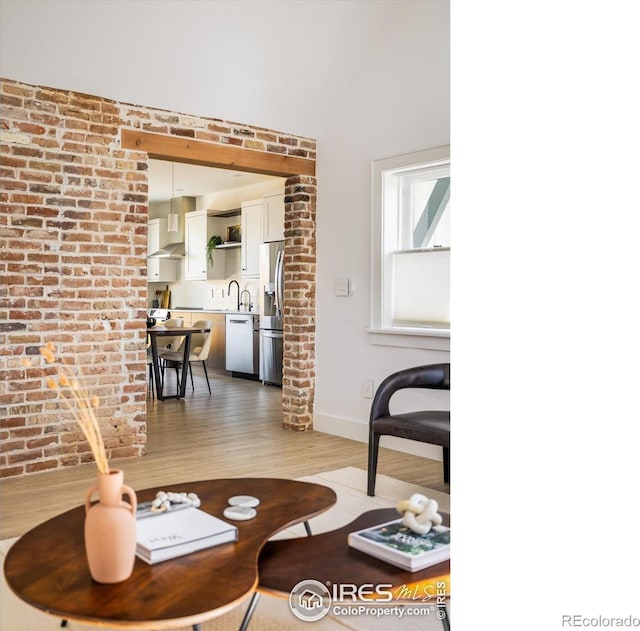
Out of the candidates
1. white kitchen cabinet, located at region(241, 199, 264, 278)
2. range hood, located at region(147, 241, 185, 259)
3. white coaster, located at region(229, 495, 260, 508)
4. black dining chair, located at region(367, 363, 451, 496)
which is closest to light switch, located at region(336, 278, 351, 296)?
black dining chair, located at region(367, 363, 451, 496)

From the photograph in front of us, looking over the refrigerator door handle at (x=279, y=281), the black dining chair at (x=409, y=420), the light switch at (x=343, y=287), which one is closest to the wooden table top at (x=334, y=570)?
the black dining chair at (x=409, y=420)

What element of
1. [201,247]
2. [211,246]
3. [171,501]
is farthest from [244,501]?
[201,247]

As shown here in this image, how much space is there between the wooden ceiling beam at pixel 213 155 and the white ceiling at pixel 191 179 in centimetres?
252

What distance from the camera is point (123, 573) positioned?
1.51 meters

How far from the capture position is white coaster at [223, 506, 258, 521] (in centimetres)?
197

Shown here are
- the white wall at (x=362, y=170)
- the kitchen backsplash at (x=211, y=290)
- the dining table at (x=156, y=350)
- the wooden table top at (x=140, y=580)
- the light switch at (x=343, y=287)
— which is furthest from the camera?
the kitchen backsplash at (x=211, y=290)

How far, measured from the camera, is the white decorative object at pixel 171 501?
197 centimetres

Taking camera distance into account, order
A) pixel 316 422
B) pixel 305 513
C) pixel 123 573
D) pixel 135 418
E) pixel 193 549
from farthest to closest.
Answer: pixel 316 422
pixel 135 418
pixel 305 513
pixel 193 549
pixel 123 573

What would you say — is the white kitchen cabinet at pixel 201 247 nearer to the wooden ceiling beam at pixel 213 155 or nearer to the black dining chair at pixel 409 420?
the wooden ceiling beam at pixel 213 155

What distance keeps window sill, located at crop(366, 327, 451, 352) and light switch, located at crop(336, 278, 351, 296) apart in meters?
0.39

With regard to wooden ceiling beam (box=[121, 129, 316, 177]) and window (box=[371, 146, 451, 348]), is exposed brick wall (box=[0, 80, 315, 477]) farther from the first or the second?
window (box=[371, 146, 451, 348])
